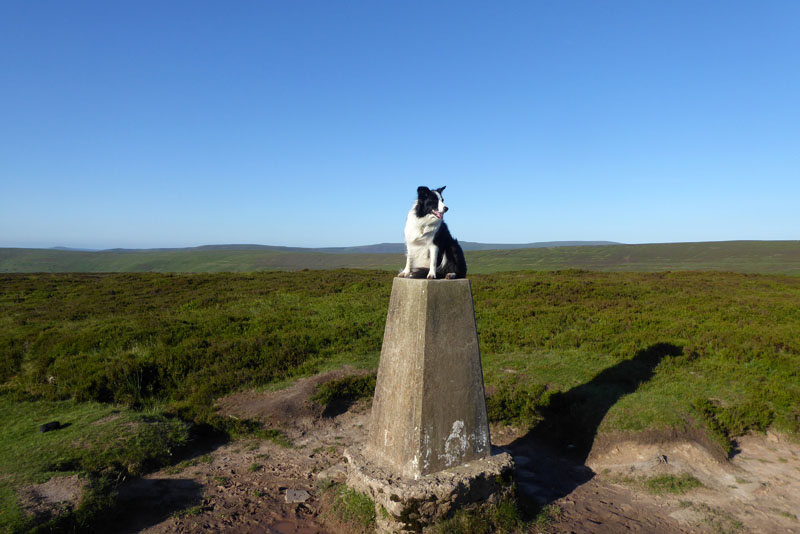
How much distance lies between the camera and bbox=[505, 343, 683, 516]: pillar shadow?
587cm

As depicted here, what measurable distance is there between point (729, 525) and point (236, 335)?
11288 mm

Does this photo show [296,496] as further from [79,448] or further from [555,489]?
[555,489]

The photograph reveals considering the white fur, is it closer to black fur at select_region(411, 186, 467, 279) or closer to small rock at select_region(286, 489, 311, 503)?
black fur at select_region(411, 186, 467, 279)

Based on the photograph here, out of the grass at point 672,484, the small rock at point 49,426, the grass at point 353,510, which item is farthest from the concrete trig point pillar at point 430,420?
the small rock at point 49,426

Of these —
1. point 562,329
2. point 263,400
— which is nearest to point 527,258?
point 562,329

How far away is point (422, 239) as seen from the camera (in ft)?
16.2

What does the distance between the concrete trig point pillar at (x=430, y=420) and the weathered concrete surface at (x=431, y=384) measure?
0.01 metres

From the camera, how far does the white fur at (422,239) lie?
4.89 metres

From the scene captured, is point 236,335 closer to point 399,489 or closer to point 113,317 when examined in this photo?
point 113,317

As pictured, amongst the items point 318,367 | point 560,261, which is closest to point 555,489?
point 318,367

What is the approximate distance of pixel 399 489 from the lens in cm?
445

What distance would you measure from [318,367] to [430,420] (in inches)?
226

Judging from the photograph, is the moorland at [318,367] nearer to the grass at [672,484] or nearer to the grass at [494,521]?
the grass at [672,484]

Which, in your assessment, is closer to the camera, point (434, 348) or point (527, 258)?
point (434, 348)
